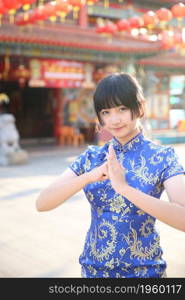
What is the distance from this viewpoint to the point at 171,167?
52.3 inches

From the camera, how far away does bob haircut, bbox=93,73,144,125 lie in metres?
1.33

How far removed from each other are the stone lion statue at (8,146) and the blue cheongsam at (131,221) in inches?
332

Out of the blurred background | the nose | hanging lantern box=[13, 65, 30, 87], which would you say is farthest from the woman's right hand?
hanging lantern box=[13, 65, 30, 87]

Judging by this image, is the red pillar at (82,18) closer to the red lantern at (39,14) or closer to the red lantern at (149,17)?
the red lantern at (39,14)

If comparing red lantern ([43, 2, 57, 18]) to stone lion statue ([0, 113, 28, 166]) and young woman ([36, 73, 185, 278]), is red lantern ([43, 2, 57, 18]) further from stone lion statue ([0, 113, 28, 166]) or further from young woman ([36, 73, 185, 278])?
young woman ([36, 73, 185, 278])

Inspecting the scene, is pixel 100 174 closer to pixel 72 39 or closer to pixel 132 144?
pixel 132 144

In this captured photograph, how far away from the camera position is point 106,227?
1.36 metres

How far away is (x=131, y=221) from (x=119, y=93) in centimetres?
44

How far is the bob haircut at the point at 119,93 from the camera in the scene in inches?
52.4

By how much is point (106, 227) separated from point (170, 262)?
224 centimetres

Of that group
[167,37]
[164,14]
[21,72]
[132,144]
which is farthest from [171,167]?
[21,72]

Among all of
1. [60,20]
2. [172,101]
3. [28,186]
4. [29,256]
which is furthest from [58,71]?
[29,256]

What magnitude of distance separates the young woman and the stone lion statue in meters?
8.41

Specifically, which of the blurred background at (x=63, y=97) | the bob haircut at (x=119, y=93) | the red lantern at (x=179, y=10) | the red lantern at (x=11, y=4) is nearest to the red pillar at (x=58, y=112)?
the blurred background at (x=63, y=97)
